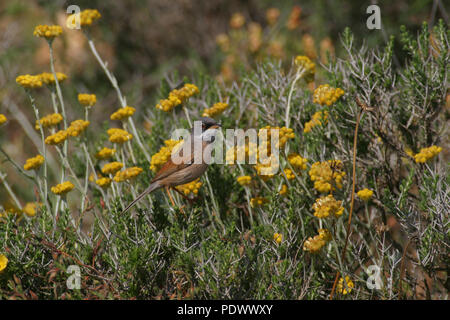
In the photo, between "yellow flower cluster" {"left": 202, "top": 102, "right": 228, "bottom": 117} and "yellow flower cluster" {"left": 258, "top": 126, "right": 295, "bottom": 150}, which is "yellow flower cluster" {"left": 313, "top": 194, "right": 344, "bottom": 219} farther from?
"yellow flower cluster" {"left": 202, "top": 102, "right": 228, "bottom": 117}

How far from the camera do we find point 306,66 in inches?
135

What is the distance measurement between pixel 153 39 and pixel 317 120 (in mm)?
4795

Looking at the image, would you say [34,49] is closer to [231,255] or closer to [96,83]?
[96,83]

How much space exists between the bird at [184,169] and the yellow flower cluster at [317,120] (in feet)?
2.08

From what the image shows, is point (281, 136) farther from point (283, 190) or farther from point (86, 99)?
point (86, 99)

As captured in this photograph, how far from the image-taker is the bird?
3.09 meters

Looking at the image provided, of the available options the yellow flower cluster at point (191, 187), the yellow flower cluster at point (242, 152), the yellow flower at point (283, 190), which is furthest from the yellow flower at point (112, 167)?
the yellow flower at point (283, 190)

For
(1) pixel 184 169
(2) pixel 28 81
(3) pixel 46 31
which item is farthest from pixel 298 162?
(3) pixel 46 31

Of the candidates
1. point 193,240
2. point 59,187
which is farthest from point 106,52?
point 193,240

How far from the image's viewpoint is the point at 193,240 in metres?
2.82

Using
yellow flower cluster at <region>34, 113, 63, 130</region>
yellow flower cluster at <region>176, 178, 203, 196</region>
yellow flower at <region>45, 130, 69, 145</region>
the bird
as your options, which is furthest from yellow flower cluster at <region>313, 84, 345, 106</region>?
yellow flower cluster at <region>34, 113, 63, 130</region>

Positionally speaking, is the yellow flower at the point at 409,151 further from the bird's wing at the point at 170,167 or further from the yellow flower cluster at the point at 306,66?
the bird's wing at the point at 170,167

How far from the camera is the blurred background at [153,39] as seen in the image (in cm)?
602

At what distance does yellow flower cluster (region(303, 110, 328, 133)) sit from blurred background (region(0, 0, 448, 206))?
7.56ft
